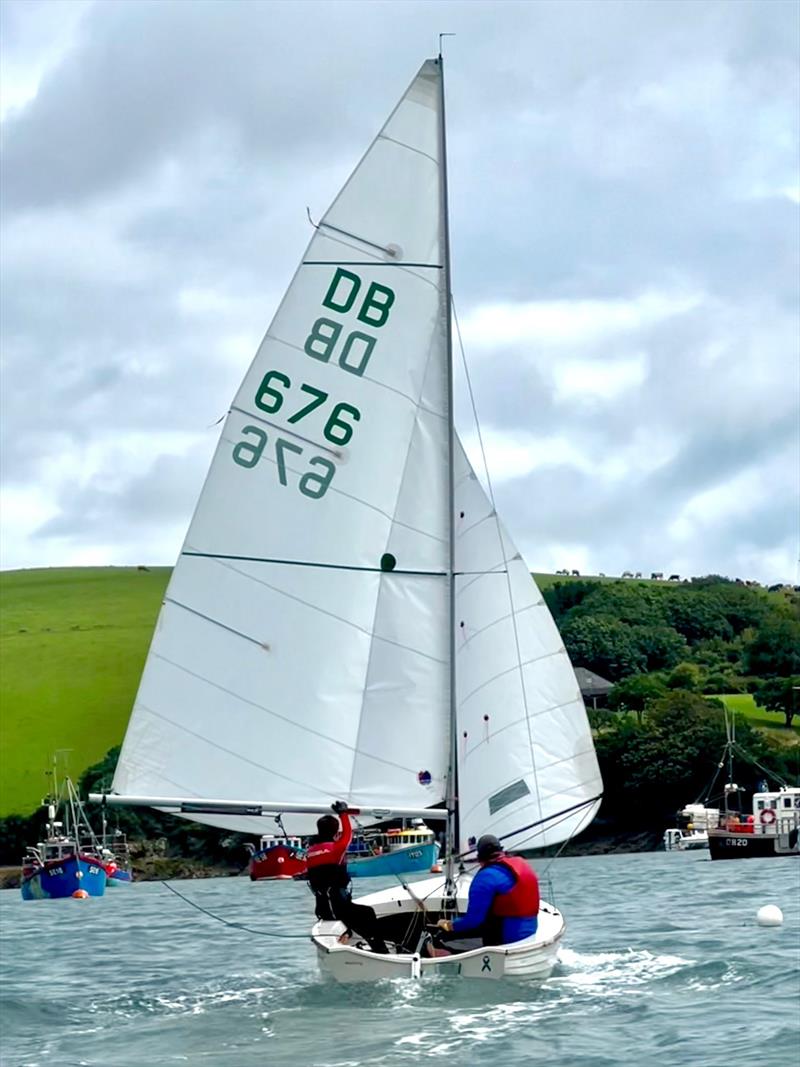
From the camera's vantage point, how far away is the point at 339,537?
22.9 meters

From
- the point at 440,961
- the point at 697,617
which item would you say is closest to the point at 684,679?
the point at 697,617

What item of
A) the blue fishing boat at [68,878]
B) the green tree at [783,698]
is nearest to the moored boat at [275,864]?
the blue fishing boat at [68,878]

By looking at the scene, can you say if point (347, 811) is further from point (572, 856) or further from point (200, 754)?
point (572, 856)

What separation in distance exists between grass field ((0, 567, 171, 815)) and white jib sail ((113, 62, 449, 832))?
10304cm

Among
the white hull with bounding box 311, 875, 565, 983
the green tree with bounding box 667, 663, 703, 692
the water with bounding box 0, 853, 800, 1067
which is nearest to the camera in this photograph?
the water with bounding box 0, 853, 800, 1067

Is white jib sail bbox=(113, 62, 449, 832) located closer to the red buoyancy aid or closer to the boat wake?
the red buoyancy aid

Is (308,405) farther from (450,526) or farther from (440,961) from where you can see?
(440,961)

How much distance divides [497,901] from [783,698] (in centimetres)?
10522

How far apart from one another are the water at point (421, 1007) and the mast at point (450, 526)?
7.15 ft

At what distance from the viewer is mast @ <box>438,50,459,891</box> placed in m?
22.7

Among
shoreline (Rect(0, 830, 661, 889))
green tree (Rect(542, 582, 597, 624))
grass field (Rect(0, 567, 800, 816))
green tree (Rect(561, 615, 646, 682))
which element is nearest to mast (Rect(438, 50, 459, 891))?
shoreline (Rect(0, 830, 661, 889))

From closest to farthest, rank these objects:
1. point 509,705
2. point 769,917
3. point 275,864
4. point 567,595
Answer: point 509,705, point 769,917, point 275,864, point 567,595

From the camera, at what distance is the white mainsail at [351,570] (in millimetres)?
22484

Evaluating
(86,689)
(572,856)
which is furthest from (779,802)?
(86,689)
